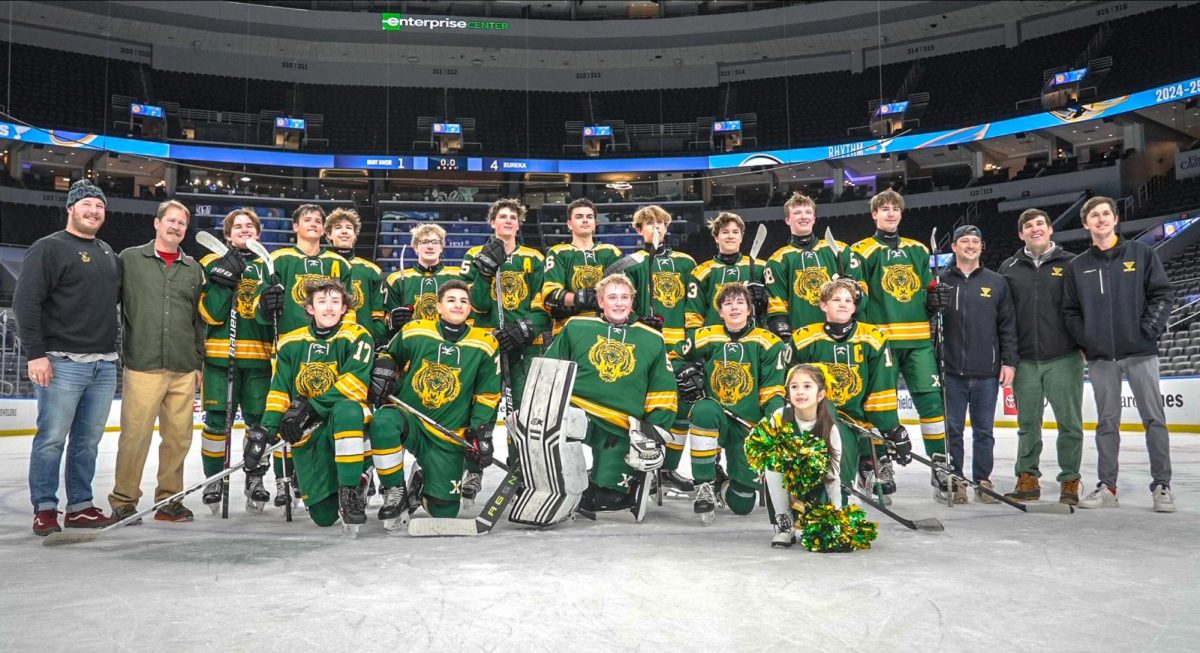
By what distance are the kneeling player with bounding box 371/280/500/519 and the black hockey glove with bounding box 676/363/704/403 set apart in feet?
3.23

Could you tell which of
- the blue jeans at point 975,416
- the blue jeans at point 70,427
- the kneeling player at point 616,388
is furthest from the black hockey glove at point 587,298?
the blue jeans at point 70,427

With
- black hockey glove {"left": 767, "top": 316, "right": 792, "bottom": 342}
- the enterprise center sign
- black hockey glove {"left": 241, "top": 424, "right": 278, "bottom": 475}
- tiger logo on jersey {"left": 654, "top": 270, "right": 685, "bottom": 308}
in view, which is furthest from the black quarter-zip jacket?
the enterprise center sign

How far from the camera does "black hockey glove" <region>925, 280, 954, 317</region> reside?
16.2ft

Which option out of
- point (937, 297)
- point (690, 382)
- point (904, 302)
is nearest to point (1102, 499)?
point (937, 297)

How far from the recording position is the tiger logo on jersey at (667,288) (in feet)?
17.9

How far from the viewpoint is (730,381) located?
476 centimetres

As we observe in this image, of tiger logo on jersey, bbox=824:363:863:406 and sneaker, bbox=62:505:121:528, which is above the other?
tiger logo on jersey, bbox=824:363:863:406

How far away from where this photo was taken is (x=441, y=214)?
23.7m

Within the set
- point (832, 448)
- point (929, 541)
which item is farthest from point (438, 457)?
point (929, 541)

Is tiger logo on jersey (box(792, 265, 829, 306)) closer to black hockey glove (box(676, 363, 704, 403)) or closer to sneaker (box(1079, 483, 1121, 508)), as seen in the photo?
black hockey glove (box(676, 363, 704, 403))

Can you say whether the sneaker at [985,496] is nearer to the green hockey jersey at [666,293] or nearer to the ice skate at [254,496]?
the green hockey jersey at [666,293]

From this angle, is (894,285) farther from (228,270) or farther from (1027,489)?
(228,270)

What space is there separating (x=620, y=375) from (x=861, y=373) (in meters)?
1.36

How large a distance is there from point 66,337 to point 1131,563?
4.69m
